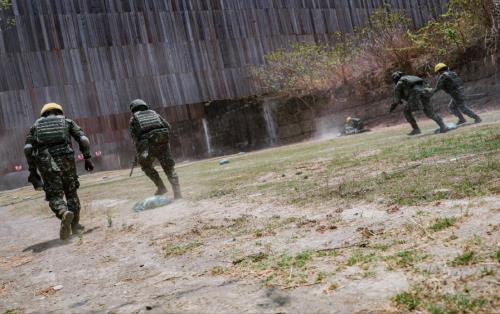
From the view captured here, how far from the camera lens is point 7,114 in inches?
778

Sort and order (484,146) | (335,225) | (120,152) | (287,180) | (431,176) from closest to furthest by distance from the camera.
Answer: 1. (335,225)
2. (431,176)
3. (484,146)
4. (287,180)
5. (120,152)

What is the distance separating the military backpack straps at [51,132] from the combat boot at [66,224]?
104cm

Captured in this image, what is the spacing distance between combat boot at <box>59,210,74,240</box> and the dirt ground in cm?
16

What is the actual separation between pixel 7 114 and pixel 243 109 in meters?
10.6

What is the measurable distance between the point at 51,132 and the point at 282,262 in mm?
4173

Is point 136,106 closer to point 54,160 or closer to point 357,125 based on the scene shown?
point 54,160

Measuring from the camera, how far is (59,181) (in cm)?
600

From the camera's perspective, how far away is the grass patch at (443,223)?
3.04m

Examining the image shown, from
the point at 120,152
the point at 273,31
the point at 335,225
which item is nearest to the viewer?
the point at 335,225

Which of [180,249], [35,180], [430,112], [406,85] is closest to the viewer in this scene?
[180,249]

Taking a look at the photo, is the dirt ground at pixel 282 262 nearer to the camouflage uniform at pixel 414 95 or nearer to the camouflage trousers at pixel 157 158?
the camouflage trousers at pixel 157 158

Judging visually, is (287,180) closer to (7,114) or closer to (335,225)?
(335,225)

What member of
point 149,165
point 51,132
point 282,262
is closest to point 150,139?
point 149,165

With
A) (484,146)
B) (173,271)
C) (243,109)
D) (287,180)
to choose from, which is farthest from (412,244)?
(243,109)
